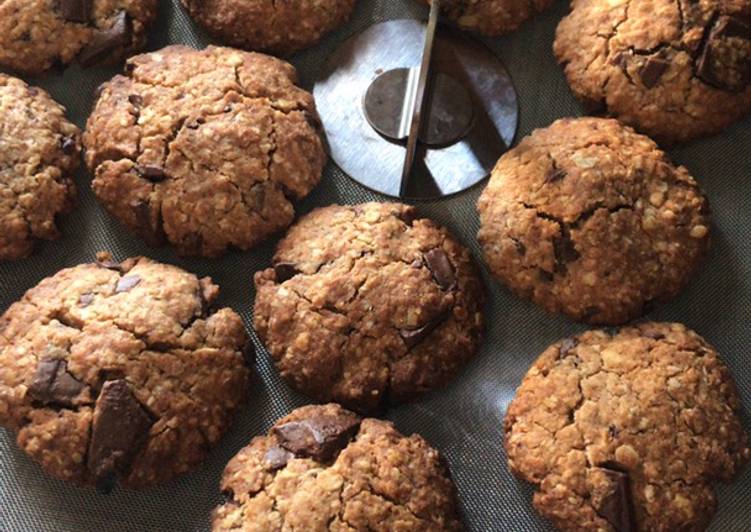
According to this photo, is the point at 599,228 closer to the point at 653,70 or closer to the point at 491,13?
the point at 653,70

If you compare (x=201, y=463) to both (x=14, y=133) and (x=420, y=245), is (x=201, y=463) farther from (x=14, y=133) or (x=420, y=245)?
(x=14, y=133)

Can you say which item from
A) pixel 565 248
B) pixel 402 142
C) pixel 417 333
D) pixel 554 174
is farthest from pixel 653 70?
pixel 417 333

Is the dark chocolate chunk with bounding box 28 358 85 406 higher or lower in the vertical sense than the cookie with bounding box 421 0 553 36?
lower

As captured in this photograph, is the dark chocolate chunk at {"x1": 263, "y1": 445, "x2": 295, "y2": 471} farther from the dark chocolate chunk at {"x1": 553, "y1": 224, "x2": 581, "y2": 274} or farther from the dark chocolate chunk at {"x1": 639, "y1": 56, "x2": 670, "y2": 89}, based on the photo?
the dark chocolate chunk at {"x1": 639, "y1": 56, "x2": 670, "y2": 89}

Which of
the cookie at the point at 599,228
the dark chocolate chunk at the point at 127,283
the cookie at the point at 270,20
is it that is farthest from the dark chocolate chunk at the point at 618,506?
the cookie at the point at 270,20

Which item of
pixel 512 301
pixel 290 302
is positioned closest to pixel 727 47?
pixel 512 301

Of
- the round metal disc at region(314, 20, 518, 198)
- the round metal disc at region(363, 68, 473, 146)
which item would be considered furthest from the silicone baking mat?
the round metal disc at region(363, 68, 473, 146)
